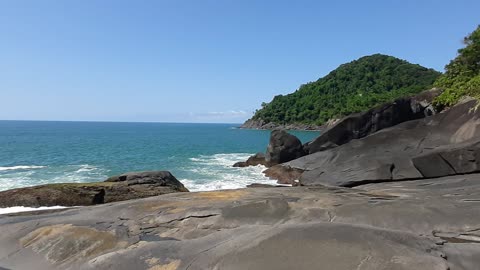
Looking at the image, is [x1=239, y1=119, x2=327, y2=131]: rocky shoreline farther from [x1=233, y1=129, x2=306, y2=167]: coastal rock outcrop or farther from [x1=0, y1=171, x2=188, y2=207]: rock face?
[x1=0, y1=171, x2=188, y2=207]: rock face

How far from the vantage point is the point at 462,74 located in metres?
34.6

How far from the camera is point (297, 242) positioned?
258 inches

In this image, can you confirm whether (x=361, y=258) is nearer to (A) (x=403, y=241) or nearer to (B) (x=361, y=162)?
(A) (x=403, y=241)

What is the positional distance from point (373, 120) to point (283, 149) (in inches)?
389

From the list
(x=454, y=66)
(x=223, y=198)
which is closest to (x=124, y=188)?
(x=223, y=198)

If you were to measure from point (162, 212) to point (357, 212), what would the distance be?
463 centimetres

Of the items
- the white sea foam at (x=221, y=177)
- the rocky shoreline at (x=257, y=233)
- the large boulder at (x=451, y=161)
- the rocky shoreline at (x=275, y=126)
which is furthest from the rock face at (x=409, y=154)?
the rocky shoreline at (x=275, y=126)

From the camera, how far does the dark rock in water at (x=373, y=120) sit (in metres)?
37.9

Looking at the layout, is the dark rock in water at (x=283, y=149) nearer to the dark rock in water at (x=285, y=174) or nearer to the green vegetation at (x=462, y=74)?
the dark rock in water at (x=285, y=174)

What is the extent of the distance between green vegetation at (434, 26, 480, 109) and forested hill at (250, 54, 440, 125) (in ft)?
241

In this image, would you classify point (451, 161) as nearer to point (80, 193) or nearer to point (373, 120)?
point (80, 193)

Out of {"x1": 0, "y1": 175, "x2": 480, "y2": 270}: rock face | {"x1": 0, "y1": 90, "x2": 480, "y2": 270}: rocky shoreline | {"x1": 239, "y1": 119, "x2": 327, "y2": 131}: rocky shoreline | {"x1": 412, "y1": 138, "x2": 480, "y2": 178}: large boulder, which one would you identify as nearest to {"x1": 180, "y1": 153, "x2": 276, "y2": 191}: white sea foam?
{"x1": 412, "y1": 138, "x2": 480, "y2": 178}: large boulder

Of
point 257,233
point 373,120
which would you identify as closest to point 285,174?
point 373,120

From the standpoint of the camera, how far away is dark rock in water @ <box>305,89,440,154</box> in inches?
1494
